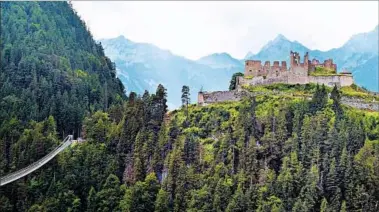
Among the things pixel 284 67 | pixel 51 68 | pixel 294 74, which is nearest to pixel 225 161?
pixel 294 74

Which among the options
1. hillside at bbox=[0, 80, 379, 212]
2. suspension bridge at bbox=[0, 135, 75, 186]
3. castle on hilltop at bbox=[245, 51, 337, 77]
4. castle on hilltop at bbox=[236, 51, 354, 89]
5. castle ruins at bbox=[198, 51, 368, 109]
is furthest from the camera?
castle on hilltop at bbox=[245, 51, 337, 77]

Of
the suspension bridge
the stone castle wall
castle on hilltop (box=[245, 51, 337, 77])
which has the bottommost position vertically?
the suspension bridge

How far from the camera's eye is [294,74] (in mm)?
107000

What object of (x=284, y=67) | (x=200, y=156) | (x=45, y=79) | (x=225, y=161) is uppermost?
(x=45, y=79)

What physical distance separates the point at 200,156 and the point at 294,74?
68.3 feet

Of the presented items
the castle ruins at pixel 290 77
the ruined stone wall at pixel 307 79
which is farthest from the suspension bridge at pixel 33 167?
the ruined stone wall at pixel 307 79

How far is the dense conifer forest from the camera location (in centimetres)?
8644

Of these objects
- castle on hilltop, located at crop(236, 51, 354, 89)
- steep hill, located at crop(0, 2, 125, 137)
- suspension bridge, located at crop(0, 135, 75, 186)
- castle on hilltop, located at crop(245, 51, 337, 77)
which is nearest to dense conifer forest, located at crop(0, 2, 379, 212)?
suspension bridge, located at crop(0, 135, 75, 186)

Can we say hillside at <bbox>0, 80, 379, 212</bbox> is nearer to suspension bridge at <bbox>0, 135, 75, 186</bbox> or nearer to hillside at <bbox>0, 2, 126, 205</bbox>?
suspension bridge at <bbox>0, 135, 75, 186</bbox>

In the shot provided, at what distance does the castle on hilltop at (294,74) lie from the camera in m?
106

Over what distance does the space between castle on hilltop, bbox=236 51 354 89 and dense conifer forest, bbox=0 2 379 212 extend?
4.97 metres

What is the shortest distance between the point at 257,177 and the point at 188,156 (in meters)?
10.7

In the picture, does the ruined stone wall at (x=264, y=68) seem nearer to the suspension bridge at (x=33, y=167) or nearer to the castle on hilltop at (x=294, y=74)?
the castle on hilltop at (x=294, y=74)

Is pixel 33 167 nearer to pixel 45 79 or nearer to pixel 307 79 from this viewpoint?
pixel 307 79
